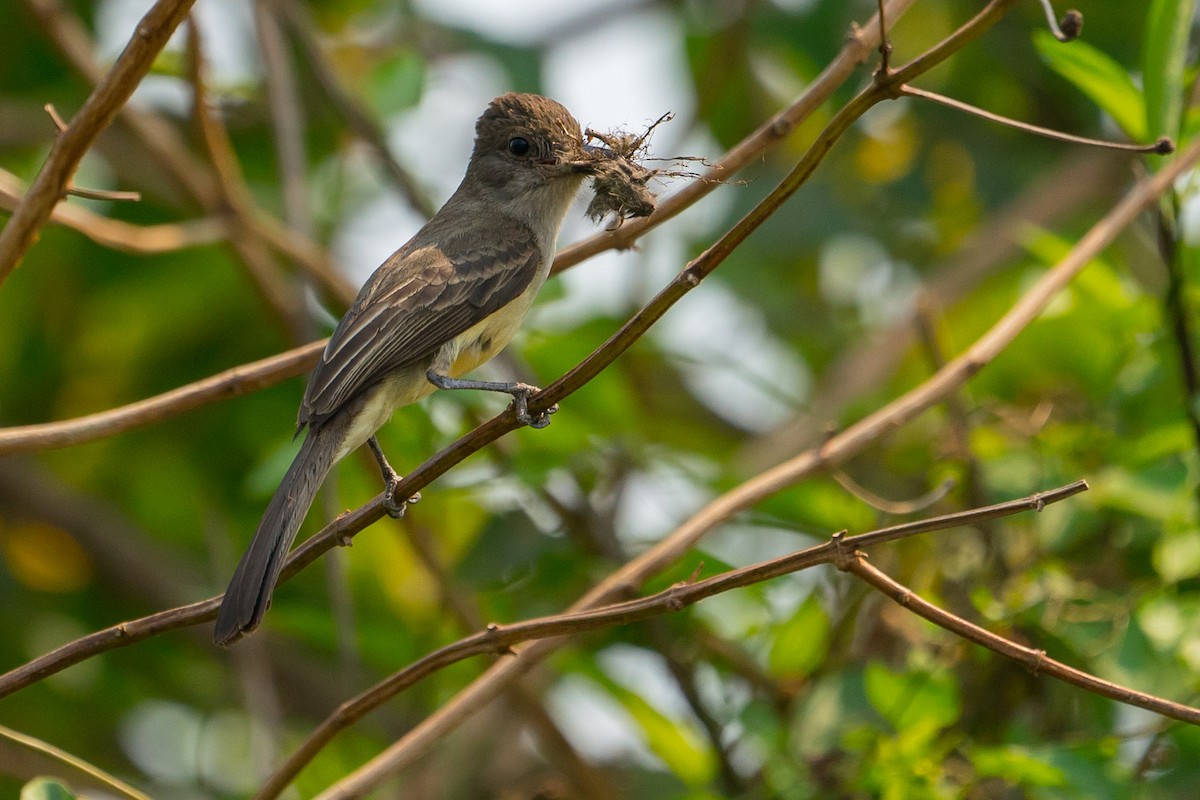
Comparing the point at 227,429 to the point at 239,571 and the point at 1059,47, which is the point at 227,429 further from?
the point at 1059,47

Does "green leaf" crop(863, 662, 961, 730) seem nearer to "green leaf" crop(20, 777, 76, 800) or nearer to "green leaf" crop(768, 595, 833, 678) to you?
"green leaf" crop(768, 595, 833, 678)

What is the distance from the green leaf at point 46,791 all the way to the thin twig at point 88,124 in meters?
0.96

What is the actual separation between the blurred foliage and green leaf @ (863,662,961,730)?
1 centimetres

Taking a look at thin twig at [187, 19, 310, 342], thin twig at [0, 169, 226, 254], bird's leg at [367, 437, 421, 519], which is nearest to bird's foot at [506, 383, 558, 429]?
bird's leg at [367, 437, 421, 519]

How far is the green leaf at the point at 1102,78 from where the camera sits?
348 centimetres

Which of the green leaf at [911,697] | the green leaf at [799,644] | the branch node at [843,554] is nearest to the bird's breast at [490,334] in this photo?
the green leaf at [799,644]

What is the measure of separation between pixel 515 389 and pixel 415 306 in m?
0.67

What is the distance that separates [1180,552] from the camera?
3.66 meters

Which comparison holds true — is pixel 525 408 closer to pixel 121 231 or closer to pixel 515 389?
pixel 515 389

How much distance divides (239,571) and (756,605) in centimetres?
208

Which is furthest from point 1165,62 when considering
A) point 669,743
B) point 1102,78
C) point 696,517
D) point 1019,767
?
point 669,743

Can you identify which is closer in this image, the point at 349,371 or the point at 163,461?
the point at 349,371

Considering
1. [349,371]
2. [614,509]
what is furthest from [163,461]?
[349,371]

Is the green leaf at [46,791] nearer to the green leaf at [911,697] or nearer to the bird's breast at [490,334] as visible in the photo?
the bird's breast at [490,334]
